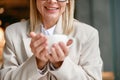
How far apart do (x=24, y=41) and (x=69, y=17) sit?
169 millimetres

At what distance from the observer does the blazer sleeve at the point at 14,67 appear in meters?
1.03

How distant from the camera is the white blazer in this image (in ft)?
3.47

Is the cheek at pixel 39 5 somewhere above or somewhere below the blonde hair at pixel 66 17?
above

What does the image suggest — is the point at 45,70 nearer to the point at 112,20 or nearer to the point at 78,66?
the point at 78,66

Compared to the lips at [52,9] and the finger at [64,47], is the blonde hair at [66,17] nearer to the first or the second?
the lips at [52,9]

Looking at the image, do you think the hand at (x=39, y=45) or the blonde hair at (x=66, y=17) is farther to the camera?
the blonde hair at (x=66, y=17)

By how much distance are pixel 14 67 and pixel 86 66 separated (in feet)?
0.76

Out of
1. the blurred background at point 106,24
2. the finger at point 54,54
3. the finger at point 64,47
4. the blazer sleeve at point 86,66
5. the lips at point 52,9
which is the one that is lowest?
the blurred background at point 106,24

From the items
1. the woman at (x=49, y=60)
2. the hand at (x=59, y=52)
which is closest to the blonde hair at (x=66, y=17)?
the woman at (x=49, y=60)

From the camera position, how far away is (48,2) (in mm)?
1077

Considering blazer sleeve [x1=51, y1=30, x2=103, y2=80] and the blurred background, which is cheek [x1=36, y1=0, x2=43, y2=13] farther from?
the blurred background

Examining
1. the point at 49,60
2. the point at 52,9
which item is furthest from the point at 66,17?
the point at 49,60

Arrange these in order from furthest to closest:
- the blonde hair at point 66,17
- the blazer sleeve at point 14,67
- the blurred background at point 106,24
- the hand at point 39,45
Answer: the blurred background at point 106,24
the blonde hair at point 66,17
the blazer sleeve at point 14,67
the hand at point 39,45

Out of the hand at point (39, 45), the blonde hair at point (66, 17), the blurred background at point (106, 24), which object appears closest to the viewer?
the hand at point (39, 45)
